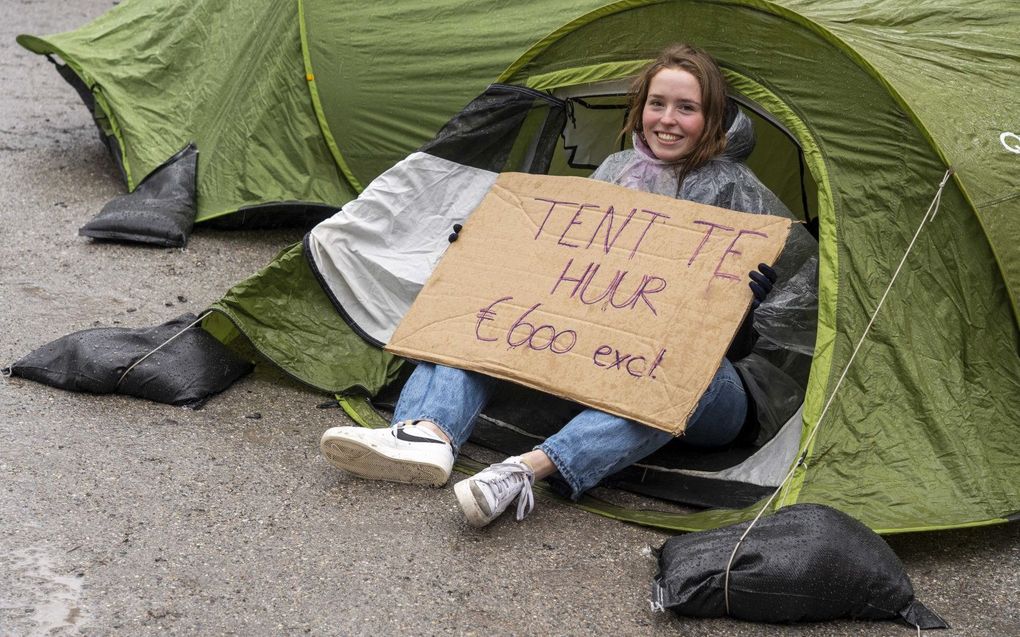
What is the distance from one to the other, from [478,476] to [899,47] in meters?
1.74

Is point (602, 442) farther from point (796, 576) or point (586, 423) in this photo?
point (796, 576)

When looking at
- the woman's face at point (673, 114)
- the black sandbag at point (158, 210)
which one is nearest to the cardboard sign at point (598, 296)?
the woman's face at point (673, 114)

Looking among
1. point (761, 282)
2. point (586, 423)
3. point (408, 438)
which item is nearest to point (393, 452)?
point (408, 438)

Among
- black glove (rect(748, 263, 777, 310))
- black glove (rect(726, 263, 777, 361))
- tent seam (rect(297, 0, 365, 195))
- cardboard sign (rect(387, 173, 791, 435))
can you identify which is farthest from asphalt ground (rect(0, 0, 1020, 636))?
tent seam (rect(297, 0, 365, 195))

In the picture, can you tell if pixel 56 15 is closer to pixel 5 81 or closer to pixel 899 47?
pixel 5 81

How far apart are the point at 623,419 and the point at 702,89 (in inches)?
38.9

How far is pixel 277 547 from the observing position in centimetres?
294

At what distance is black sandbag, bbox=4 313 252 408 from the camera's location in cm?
367

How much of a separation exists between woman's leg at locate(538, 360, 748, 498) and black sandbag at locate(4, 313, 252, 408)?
1.21 meters

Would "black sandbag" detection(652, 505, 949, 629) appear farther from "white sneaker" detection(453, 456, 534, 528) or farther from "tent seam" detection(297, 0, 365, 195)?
"tent seam" detection(297, 0, 365, 195)

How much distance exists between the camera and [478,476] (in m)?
2.99

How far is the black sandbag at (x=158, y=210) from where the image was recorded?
5.09m

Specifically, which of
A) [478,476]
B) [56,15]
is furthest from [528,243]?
[56,15]

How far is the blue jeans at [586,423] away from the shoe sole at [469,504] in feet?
0.89
